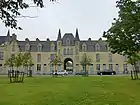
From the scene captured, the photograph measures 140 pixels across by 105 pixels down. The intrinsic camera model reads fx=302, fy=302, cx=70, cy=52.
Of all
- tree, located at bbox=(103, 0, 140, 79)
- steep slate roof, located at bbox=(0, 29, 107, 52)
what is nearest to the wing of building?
steep slate roof, located at bbox=(0, 29, 107, 52)

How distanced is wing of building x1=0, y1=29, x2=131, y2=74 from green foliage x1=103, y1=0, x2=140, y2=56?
6183 cm

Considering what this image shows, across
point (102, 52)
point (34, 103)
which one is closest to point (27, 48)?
point (102, 52)

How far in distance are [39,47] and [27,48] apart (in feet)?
12.2

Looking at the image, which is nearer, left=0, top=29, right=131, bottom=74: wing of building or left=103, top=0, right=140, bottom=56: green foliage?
left=103, top=0, right=140, bottom=56: green foliage

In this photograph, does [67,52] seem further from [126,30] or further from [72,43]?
[126,30]

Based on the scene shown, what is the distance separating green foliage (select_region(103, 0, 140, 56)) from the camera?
25.7 metres

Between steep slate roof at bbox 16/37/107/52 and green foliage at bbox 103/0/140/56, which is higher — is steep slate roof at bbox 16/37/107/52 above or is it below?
above

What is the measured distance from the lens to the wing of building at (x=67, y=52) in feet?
300

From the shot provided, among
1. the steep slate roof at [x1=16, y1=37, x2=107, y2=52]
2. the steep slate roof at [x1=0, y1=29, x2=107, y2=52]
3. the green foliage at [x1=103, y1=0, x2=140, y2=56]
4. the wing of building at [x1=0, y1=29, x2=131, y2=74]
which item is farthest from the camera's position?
the steep slate roof at [x1=0, y1=29, x2=107, y2=52]

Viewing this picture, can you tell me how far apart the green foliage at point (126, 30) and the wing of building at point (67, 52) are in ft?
203

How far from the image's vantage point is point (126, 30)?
26.6 m

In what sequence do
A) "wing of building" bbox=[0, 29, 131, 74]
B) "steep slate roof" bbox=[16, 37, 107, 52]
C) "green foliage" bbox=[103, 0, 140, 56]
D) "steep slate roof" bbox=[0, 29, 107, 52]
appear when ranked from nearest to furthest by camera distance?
1. "green foliage" bbox=[103, 0, 140, 56]
2. "wing of building" bbox=[0, 29, 131, 74]
3. "steep slate roof" bbox=[16, 37, 107, 52]
4. "steep slate roof" bbox=[0, 29, 107, 52]

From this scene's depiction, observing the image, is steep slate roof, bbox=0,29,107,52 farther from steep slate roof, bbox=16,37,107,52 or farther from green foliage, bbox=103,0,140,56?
green foliage, bbox=103,0,140,56

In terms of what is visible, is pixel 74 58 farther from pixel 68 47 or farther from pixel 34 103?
pixel 34 103
